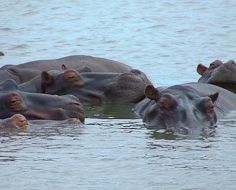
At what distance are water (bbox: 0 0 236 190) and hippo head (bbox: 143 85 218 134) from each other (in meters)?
0.17

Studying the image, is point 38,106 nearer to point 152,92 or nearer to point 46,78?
point 152,92

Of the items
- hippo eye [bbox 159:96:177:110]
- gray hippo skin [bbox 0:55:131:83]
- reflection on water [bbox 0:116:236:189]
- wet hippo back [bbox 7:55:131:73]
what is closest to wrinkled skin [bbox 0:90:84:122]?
reflection on water [bbox 0:116:236:189]

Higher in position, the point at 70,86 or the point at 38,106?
the point at 38,106

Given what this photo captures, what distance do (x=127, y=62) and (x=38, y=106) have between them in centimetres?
721

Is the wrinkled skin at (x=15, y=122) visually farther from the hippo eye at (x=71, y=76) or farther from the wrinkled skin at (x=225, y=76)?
the wrinkled skin at (x=225, y=76)

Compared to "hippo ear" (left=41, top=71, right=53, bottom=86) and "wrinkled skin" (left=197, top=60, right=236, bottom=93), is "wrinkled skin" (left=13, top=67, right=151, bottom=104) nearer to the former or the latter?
"hippo ear" (left=41, top=71, right=53, bottom=86)

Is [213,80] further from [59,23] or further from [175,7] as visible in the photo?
[175,7]

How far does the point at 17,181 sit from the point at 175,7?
63.5 ft

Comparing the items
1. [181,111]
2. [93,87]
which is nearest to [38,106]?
[181,111]

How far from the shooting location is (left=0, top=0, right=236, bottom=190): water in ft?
22.3

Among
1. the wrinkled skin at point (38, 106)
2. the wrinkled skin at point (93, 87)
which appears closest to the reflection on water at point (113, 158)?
the wrinkled skin at point (38, 106)

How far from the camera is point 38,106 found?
354 inches

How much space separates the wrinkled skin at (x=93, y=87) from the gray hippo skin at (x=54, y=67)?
95 centimetres

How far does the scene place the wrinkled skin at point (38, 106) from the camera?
8.95 meters
